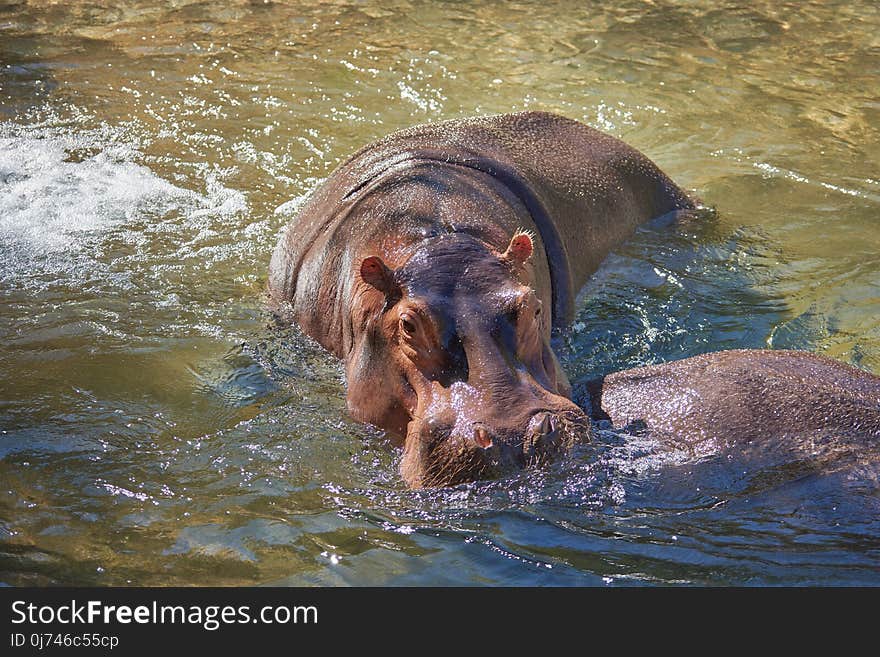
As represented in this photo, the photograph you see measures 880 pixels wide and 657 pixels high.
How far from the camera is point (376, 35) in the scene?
10.7 m

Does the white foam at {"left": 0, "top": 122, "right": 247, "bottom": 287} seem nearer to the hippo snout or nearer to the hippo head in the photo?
the hippo head

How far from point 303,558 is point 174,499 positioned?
2.16 ft

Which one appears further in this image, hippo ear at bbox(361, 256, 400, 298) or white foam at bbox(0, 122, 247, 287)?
white foam at bbox(0, 122, 247, 287)

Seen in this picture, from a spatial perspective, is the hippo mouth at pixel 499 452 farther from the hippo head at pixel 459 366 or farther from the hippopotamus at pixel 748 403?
the hippopotamus at pixel 748 403

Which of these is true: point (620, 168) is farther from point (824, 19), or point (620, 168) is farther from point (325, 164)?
point (824, 19)

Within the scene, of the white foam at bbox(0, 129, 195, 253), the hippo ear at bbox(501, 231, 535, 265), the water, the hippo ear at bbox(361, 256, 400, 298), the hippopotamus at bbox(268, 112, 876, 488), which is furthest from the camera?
the white foam at bbox(0, 129, 195, 253)

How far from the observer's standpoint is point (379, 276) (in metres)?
4.50

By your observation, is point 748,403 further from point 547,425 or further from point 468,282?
point 468,282

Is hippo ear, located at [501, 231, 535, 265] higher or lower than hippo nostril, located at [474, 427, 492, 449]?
higher

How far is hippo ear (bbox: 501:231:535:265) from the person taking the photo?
465cm

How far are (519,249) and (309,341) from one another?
137cm

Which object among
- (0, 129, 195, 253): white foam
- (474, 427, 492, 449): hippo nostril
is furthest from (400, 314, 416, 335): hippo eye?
(0, 129, 195, 253): white foam
